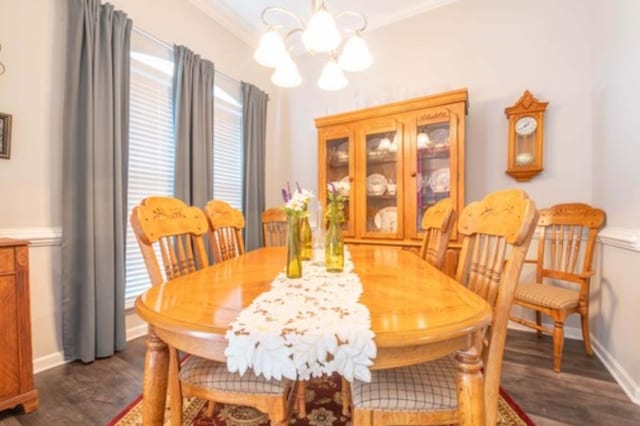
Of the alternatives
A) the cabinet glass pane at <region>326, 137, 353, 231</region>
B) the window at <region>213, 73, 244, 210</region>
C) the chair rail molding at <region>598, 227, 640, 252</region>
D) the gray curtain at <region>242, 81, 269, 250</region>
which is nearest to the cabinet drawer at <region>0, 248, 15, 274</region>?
the window at <region>213, 73, 244, 210</region>

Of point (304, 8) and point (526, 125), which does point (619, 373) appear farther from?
point (304, 8)

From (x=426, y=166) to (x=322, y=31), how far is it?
173cm

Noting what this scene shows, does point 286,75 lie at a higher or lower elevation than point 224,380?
higher

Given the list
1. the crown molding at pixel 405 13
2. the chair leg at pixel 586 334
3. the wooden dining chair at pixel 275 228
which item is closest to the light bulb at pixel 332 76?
the wooden dining chair at pixel 275 228

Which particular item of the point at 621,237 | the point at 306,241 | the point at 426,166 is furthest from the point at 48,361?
the point at 621,237

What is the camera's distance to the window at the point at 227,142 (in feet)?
10.5

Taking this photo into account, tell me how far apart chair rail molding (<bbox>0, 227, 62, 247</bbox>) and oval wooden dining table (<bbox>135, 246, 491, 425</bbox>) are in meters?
1.43

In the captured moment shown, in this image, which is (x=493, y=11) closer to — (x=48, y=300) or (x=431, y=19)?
(x=431, y=19)

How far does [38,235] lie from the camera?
192 centimetres

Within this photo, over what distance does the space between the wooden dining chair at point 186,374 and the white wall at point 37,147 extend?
117 cm

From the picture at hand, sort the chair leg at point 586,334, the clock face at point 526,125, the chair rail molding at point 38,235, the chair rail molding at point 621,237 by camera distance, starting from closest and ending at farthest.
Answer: the chair rail molding at point 621,237 < the chair rail molding at point 38,235 < the chair leg at point 586,334 < the clock face at point 526,125

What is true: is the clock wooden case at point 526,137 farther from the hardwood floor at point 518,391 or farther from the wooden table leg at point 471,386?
the wooden table leg at point 471,386

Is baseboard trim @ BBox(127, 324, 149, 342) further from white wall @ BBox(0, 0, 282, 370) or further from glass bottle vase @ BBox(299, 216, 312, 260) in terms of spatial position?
glass bottle vase @ BBox(299, 216, 312, 260)

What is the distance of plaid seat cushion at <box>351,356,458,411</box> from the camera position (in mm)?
873
